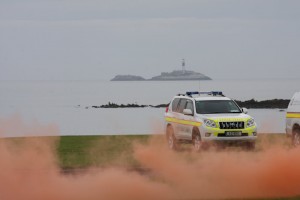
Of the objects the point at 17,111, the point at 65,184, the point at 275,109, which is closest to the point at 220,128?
the point at 17,111

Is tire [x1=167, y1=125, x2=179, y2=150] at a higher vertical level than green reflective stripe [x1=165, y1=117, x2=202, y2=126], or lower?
lower

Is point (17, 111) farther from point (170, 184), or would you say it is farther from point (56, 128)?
point (170, 184)

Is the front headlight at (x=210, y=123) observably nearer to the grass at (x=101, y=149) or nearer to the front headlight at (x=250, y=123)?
the front headlight at (x=250, y=123)

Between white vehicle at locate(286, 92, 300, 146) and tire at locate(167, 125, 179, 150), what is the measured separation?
3910 mm

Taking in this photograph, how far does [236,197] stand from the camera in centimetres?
1653

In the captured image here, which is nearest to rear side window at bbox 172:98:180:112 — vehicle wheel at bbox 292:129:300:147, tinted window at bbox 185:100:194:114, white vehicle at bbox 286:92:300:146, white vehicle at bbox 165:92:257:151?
white vehicle at bbox 165:92:257:151

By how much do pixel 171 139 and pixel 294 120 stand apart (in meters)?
4.49

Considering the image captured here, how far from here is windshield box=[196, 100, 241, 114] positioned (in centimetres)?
2692

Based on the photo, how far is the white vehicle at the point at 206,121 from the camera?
2589cm

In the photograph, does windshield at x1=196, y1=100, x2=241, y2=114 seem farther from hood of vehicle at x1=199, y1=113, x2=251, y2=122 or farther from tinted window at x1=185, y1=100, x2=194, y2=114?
hood of vehicle at x1=199, y1=113, x2=251, y2=122

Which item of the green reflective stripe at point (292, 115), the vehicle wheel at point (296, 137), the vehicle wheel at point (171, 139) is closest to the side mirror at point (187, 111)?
the vehicle wheel at point (171, 139)

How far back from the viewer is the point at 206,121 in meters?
26.0

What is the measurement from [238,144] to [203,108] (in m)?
1.80

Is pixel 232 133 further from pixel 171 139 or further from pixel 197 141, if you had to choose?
pixel 171 139
